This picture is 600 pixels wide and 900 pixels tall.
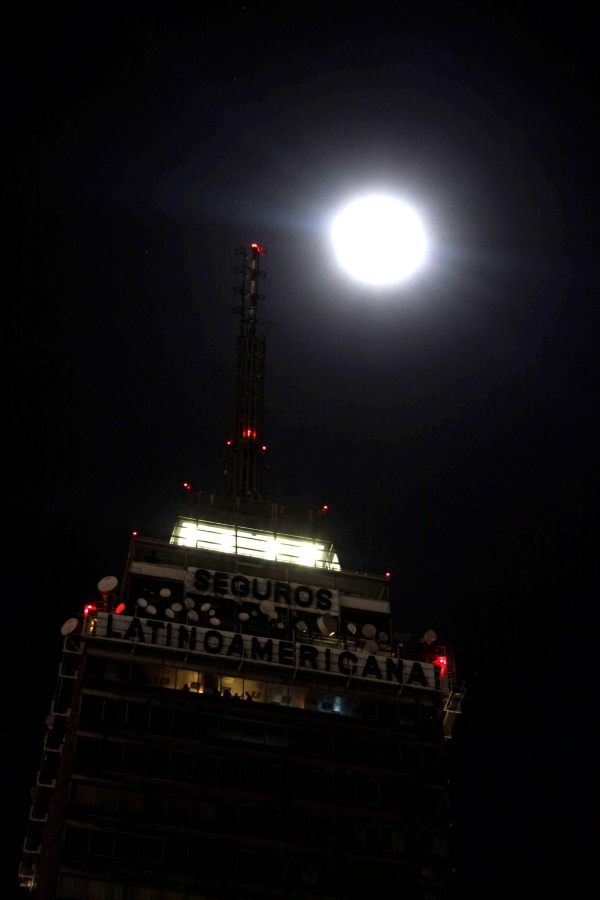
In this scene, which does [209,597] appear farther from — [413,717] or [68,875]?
[68,875]

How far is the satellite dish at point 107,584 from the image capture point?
403ft

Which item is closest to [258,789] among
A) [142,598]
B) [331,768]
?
[331,768]

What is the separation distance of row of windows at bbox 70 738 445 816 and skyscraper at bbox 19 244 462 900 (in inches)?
4.5

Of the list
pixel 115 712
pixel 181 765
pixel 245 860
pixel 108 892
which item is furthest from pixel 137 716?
pixel 108 892

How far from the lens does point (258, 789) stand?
115 meters

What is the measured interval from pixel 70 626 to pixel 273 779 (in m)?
20.7

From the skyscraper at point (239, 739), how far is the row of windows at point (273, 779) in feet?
0.38

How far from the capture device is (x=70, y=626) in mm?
122000

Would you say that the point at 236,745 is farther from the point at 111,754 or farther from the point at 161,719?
the point at 111,754

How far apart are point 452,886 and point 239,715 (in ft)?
67.9

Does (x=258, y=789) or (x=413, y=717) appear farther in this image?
(x=413, y=717)

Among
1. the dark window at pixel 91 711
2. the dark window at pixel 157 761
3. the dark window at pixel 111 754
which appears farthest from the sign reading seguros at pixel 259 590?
the dark window at pixel 111 754

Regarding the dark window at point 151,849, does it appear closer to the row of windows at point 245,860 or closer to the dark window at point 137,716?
the row of windows at point 245,860

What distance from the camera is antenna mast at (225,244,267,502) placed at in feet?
495
